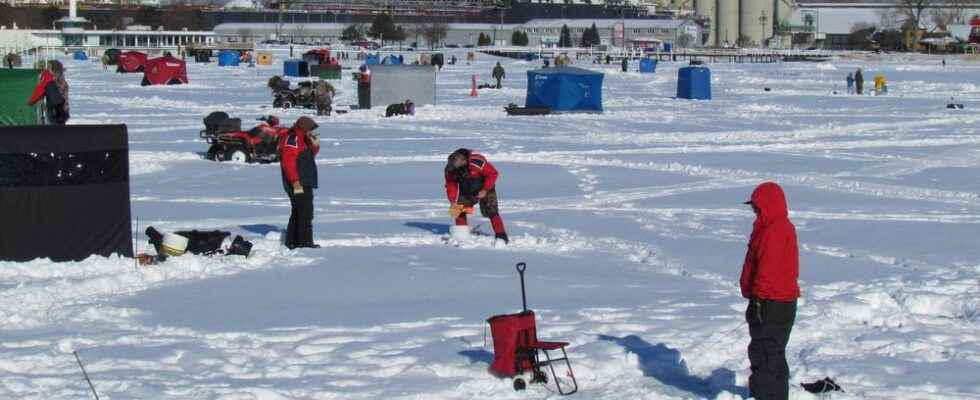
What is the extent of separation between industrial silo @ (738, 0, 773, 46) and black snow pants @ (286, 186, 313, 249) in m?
133

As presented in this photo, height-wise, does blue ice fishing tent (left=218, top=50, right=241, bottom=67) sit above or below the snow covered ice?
above

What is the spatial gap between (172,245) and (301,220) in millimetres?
1292

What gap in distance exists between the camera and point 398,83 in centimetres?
3372

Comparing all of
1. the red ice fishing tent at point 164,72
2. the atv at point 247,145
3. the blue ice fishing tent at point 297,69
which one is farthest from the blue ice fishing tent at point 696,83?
the blue ice fishing tent at point 297,69

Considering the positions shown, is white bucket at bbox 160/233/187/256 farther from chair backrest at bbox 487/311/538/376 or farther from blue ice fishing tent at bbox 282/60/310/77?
blue ice fishing tent at bbox 282/60/310/77

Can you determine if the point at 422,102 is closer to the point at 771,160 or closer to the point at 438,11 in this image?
the point at 771,160

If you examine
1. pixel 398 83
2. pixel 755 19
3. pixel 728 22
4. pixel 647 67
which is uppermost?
pixel 755 19

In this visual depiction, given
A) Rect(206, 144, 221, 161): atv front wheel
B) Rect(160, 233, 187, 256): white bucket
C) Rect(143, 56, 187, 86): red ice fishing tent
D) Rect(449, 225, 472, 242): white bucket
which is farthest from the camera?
Rect(143, 56, 187, 86): red ice fishing tent

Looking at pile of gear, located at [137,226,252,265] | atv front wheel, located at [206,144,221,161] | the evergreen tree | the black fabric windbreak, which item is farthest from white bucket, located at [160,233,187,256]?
the evergreen tree

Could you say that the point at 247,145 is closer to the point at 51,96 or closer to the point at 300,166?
the point at 51,96

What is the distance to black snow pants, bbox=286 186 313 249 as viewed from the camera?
38.3 ft

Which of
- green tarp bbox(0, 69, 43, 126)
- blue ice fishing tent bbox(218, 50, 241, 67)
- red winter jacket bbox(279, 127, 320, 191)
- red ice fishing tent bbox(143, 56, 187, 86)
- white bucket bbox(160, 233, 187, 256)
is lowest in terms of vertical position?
white bucket bbox(160, 233, 187, 256)

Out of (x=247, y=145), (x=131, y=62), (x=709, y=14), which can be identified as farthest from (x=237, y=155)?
(x=709, y=14)

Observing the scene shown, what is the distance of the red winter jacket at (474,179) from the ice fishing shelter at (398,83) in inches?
848
